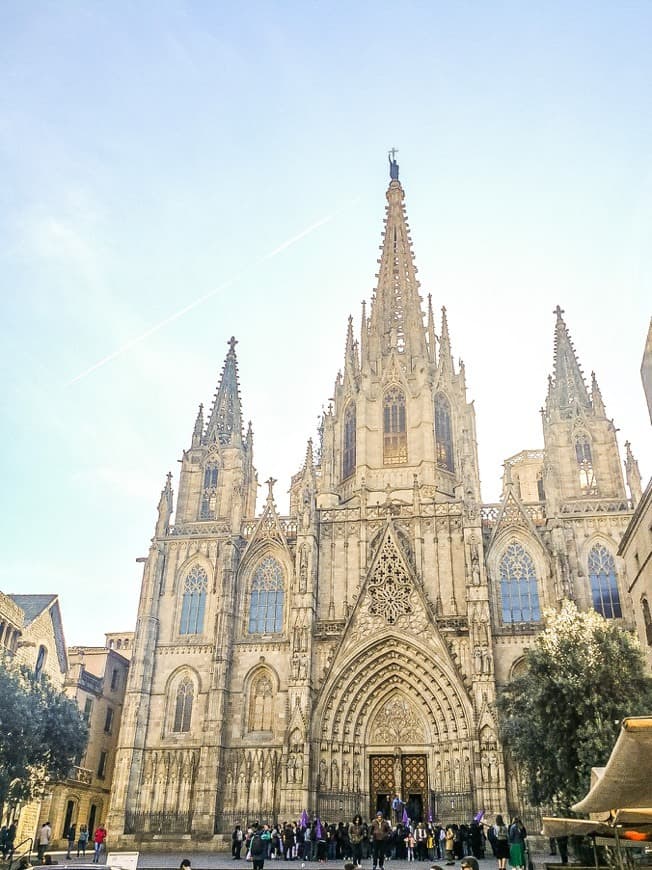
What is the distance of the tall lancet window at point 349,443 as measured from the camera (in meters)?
47.9

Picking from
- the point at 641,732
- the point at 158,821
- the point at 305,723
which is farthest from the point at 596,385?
the point at 641,732

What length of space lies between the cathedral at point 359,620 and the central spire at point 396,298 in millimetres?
5339

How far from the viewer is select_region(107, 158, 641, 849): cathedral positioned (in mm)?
36188

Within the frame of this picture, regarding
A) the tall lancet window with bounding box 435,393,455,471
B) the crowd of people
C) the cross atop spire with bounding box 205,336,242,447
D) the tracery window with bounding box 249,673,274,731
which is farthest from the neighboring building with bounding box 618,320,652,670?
the cross atop spire with bounding box 205,336,242,447

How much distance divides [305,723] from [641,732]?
1168 inches

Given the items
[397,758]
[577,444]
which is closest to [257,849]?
[397,758]

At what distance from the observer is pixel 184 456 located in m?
48.5

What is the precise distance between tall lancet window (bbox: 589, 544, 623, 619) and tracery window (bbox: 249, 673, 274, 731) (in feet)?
55.6

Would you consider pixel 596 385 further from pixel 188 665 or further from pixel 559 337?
pixel 188 665

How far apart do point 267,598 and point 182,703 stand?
6837mm

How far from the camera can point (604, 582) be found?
38.8m

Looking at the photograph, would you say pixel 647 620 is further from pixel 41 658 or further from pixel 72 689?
pixel 72 689

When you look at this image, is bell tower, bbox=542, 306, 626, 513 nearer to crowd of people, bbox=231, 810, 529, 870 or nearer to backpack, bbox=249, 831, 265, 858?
crowd of people, bbox=231, 810, 529, 870

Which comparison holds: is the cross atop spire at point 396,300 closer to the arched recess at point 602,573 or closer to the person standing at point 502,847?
the arched recess at point 602,573
